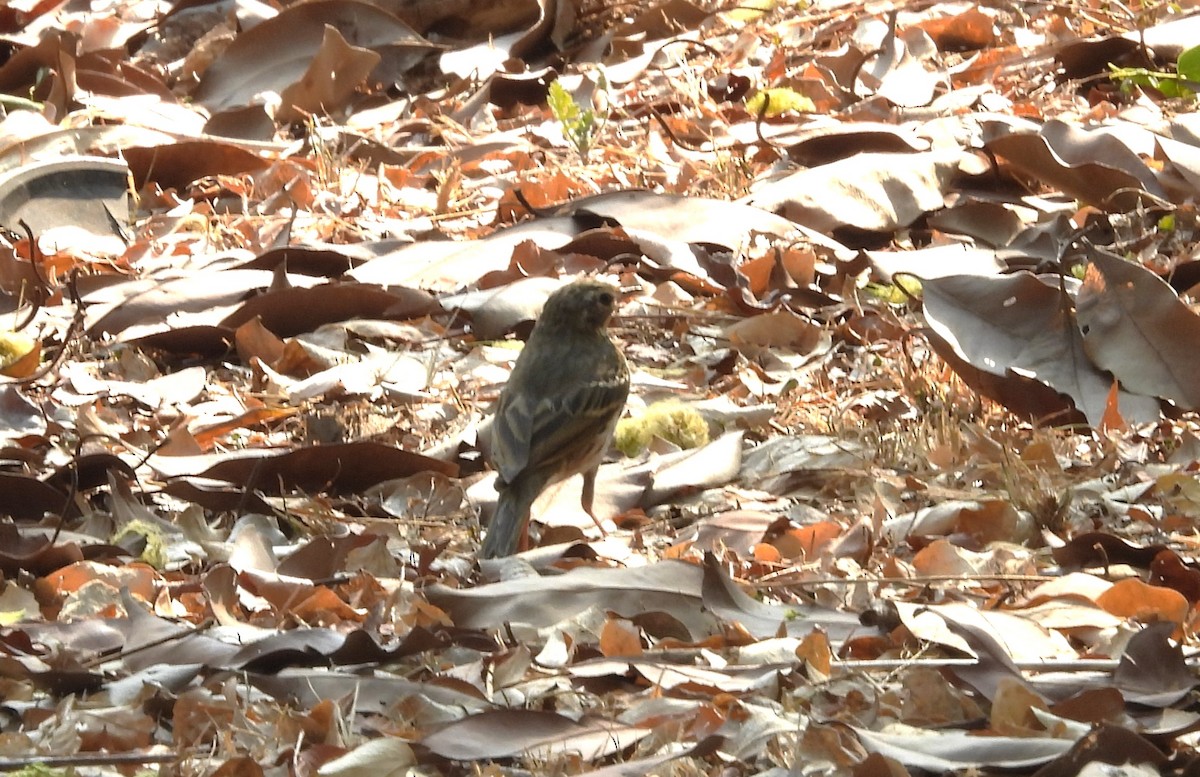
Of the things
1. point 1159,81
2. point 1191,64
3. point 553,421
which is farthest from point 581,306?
point 1159,81

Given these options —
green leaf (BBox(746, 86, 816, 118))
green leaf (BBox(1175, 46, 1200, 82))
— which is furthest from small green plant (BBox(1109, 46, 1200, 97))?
green leaf (BBox(746, 86, 816, 118))

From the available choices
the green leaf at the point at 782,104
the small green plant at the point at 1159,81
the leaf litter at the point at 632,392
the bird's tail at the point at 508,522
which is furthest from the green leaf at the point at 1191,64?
the bird's tail at the point at 508,522

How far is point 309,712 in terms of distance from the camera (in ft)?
10.2

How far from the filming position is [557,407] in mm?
4609

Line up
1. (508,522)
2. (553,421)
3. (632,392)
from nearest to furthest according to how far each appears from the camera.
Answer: (508,522) → (553,421) → (632,392)

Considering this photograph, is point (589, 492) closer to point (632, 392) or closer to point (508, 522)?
point (508, 522)

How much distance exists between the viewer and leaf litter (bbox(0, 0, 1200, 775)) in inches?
122

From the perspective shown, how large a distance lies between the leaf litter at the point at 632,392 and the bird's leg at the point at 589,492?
49 millimetres

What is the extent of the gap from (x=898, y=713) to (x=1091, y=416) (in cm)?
181

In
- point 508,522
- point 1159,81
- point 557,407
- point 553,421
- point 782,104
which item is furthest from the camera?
point 782,104

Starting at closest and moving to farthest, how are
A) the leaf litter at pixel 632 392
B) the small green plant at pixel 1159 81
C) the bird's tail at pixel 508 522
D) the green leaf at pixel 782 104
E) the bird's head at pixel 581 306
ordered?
the leaf litter at pixel 632 392 < the bird's tail at pixel 508 522 < the bird's head at pixel 581 306 < the small green plant at pixel 1159 81 < the green leaf at pixel 782 104

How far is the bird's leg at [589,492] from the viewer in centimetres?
445

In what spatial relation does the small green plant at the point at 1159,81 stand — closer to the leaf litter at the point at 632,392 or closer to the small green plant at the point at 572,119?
the leaf litter at the point at 632,392

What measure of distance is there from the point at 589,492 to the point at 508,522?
0.41 metres
